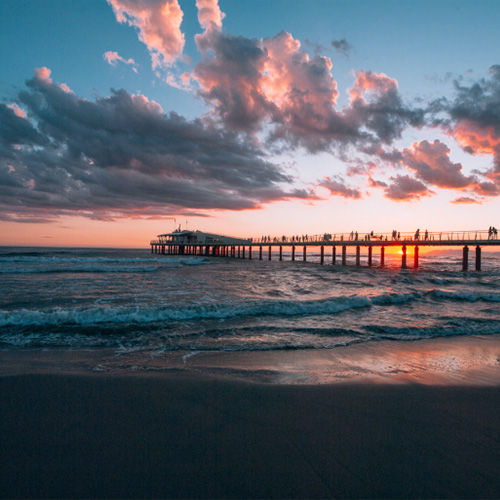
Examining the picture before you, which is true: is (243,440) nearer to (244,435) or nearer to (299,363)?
(244,435)

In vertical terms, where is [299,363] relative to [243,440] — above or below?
below

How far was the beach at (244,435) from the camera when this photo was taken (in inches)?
86.4

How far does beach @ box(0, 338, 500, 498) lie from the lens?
2193 mm

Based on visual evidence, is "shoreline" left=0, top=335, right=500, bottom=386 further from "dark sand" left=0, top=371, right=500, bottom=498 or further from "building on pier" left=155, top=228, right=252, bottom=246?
"building on pier" left=155, top=228, right=252, bottom=246

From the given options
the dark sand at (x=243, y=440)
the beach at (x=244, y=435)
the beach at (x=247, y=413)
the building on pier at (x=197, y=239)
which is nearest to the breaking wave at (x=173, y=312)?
the beach at (x=247, y=413)

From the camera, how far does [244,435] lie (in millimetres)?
2840

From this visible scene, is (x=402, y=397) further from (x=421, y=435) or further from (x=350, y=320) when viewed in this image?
(x=350, y=320)

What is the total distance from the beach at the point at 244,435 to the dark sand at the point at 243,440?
0.01 metres

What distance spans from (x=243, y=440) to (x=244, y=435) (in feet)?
0.30

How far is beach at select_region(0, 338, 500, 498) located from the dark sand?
12mm

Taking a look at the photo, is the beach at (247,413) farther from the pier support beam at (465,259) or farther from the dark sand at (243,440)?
the pier support beam at (465,259)

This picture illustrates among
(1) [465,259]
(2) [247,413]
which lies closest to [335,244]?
(1) [465,259]

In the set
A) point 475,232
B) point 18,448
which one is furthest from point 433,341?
point 475,232

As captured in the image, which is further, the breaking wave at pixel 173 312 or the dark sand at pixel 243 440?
the breaking wave at pixel 173 312
